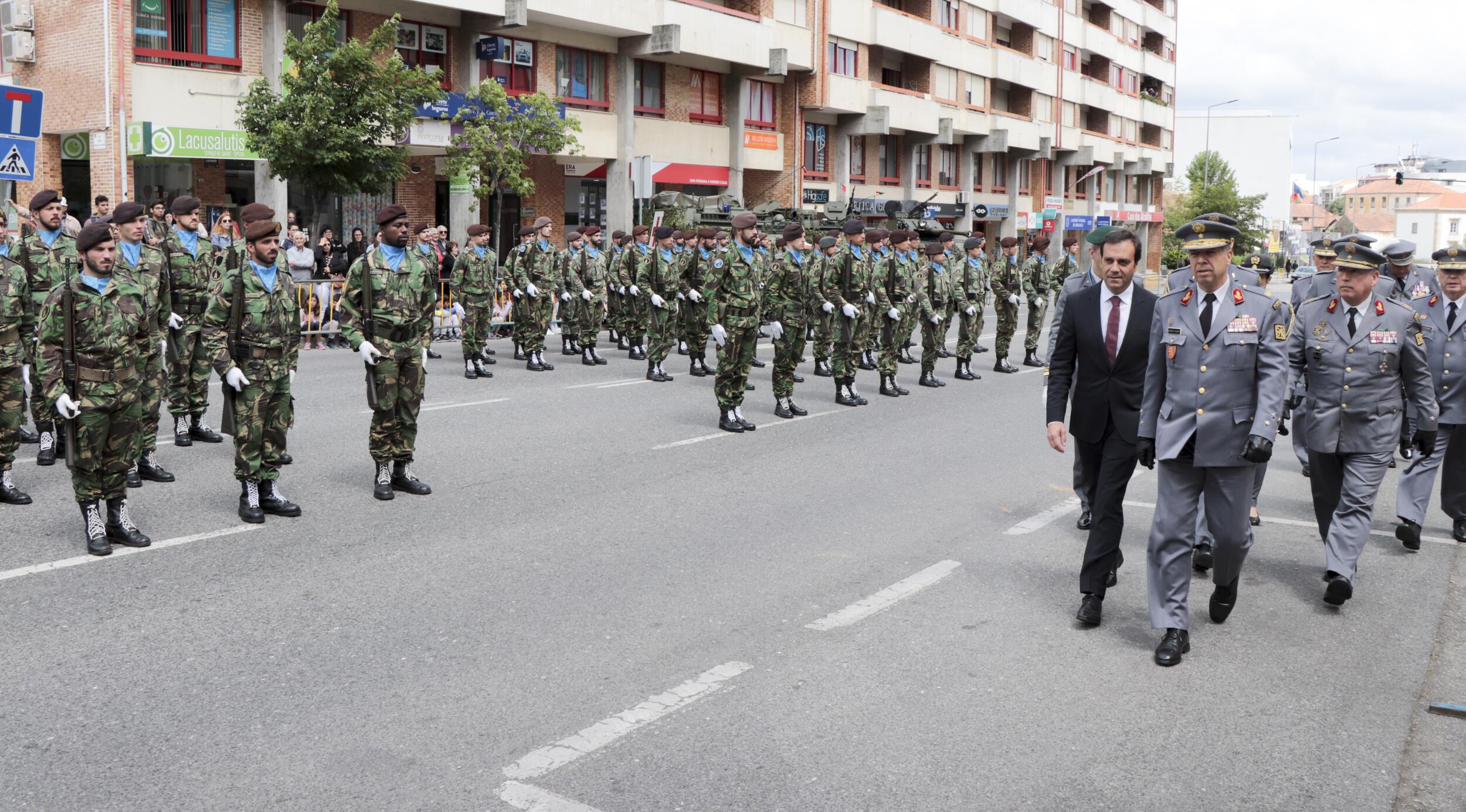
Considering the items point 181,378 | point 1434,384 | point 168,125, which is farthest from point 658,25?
point 1434,384

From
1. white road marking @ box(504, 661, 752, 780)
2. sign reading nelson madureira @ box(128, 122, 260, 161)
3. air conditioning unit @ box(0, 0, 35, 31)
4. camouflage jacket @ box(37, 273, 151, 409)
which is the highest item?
air conditioning unit @ box(0, 0, 35, 31)

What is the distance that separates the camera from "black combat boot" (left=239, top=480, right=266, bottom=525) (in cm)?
818

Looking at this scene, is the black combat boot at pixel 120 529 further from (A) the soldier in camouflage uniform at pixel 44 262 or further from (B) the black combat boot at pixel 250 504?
(A) the soldier in camouflage uniform at pixel 44 262

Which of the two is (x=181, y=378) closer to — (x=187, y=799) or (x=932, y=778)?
(x=187, y=799)

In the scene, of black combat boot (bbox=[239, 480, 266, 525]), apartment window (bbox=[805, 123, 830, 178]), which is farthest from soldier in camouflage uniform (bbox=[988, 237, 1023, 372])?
apartment window (bbox=[805, 123, 830, 178])

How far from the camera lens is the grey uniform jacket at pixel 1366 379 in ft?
23.6

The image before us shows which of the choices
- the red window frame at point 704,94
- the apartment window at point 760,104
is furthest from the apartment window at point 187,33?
the apartment window at point 760,104

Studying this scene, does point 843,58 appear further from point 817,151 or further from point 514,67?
point 514,67

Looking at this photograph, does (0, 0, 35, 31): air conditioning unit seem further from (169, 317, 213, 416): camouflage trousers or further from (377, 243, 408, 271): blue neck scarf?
(377, 243, 408, 271): blue neck scarf

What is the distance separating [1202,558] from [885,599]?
2.06 meters

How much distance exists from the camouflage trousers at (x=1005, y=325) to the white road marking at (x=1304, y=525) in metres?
9.81

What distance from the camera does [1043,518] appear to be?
8.80 meters

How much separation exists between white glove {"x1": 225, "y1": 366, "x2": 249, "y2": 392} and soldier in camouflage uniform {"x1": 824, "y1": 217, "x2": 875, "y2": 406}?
775cm

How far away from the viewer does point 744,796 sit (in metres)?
4.28
